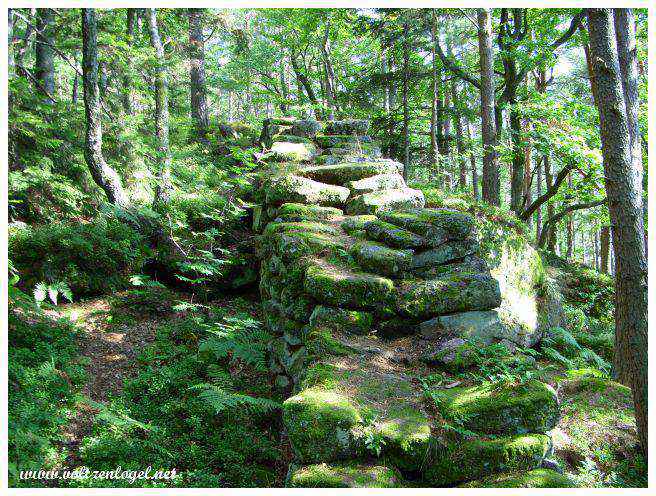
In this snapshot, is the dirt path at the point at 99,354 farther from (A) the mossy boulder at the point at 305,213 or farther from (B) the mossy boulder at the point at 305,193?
(B) the mossy boulder at the point at 305,193

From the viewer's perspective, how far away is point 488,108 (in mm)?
12242

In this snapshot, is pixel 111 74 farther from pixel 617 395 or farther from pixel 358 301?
pixel 617 395

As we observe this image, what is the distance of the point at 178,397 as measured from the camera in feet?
19.2

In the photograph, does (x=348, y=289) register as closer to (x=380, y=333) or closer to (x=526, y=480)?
(x=380, y=333)

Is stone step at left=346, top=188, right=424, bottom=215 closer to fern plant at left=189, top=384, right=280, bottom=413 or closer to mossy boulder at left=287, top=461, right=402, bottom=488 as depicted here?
fern plant at left=189, top=384, right=280, bottom=413

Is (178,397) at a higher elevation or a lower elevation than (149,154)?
lower

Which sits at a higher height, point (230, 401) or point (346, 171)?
point (346, 171)

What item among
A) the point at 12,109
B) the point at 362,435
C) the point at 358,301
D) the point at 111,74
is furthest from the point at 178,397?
the point at 111,74

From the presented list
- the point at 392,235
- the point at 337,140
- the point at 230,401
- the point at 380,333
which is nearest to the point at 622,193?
the point at 392,235

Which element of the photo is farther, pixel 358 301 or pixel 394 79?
pixel 394 79

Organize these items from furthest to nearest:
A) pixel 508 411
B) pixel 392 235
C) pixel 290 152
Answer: pixel 290 152
pixel 392 235
pixel 508 411

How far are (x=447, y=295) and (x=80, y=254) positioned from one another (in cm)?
637

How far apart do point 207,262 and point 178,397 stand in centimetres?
340

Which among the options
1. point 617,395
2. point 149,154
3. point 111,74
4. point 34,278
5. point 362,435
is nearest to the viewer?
point 362,435
